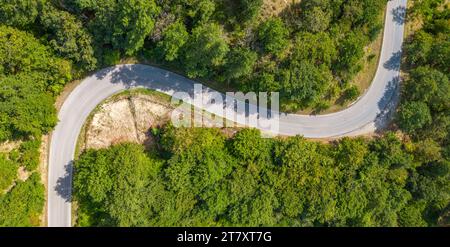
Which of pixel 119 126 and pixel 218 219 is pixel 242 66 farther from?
pixel 218 219

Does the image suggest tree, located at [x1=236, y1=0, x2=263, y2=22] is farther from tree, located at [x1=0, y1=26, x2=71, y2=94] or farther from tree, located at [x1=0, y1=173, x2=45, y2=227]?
tree, located at [x1=0, y1=173, x2=45, y2=227]

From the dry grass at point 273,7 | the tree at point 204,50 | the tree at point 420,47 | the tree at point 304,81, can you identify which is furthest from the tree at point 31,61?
the tree at point 420,47

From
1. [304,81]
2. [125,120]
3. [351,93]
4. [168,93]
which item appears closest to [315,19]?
[304,81]

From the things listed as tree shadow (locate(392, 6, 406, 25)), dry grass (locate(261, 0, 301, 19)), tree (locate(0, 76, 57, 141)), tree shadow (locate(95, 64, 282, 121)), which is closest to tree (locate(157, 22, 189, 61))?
tree shadow (locate(95, 64, 282, 121))

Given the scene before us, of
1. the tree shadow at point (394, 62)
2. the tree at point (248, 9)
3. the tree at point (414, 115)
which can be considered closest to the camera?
the tree at point (248, 9)

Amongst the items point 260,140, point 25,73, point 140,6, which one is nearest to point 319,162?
point 260,140

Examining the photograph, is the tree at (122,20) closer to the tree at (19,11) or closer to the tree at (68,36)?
the tree at (68,36)

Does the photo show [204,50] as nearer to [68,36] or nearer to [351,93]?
[68,36]
